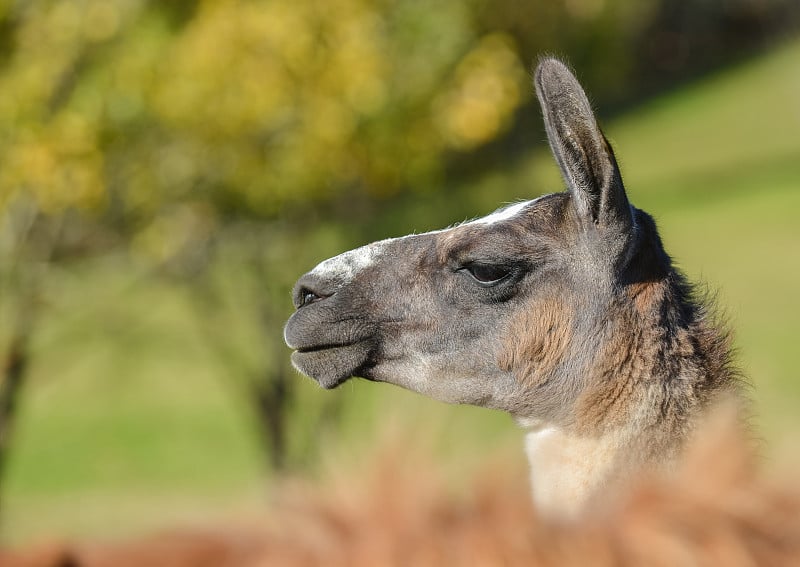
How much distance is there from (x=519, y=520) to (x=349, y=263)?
2216 millimetres

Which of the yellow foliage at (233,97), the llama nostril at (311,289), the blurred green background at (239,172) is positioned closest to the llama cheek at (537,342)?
the blurred green background at (239,172)

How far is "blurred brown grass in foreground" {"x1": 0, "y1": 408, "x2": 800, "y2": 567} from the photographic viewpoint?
1.33 metres

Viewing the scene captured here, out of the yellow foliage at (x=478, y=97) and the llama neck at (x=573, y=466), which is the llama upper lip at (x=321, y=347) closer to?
the llama neck at (x=573, y=466)

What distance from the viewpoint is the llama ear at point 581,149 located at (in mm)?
3137

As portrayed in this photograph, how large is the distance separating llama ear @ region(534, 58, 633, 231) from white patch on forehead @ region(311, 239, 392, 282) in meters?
0.71

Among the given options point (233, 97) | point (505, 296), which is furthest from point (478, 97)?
point (505, 296)

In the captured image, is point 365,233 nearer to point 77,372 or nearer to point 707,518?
point 707,518

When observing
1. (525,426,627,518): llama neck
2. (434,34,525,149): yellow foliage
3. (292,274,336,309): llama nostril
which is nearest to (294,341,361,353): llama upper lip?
(292,274,336,309): llama nostril

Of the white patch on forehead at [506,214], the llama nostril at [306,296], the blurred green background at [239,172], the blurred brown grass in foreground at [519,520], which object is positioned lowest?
the blurred brown grass in foreground at [519,520]

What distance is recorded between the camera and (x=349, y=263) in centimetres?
357

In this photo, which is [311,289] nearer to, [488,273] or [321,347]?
[321,347]

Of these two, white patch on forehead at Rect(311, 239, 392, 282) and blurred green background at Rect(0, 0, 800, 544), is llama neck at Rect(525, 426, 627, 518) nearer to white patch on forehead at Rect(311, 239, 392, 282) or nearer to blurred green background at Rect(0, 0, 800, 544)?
blurred green background at Rect(0, 0, 800, 544)

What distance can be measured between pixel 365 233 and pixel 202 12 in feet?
11.3

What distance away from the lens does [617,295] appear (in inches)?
131
